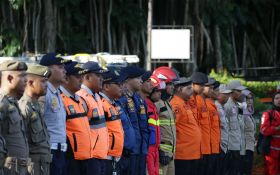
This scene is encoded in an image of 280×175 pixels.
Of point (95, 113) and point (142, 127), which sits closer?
point (95, 113)

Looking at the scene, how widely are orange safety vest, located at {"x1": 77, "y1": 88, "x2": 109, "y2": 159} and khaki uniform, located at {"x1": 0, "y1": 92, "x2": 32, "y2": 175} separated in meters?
1.81

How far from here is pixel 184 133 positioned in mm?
13406

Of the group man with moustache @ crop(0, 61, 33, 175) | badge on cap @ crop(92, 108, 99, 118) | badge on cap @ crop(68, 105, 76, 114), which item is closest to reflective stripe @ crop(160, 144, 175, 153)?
badge on cap @ crop(92, 108, 99, 118)

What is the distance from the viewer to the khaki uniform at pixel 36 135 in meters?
8.94

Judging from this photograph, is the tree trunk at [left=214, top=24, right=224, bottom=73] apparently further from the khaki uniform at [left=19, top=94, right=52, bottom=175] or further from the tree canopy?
the khaki uniform at [left=19, top=94, right=52, bottom=175]

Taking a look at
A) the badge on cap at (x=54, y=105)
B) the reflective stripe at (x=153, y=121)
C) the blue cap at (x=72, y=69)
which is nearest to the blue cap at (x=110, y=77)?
the blue cap at (x=72, y=69)

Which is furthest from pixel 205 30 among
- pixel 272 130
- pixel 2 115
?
pixel 2 115

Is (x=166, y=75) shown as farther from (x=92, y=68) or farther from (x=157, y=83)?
(x=92, y=68)

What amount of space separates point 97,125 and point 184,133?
10.8 ft

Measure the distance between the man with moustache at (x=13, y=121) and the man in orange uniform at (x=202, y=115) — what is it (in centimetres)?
595

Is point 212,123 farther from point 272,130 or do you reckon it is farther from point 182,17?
point 182,17

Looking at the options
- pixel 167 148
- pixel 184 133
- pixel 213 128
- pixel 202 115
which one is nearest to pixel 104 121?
pixel 167 148

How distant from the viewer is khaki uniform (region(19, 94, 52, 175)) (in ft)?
29.3

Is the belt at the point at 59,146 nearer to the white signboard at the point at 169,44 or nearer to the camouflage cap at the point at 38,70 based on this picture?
the camouflage cap at the point at 38,70
